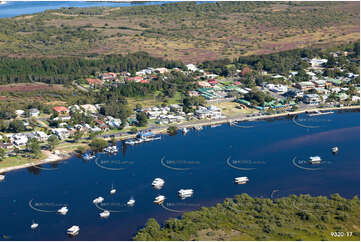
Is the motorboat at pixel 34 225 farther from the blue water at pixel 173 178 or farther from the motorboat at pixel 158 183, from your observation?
the motorboat at pixel 158 183

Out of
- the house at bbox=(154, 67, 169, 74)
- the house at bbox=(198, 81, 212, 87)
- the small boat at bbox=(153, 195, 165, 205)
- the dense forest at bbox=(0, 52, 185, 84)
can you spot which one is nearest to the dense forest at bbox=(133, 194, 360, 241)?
the small boat at bbox=(153, 195, 165, 205)

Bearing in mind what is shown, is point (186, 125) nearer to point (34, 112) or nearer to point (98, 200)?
point (34, 112)

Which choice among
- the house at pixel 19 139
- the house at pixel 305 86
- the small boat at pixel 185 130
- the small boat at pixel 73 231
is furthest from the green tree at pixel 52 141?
the house at pixel 305 86

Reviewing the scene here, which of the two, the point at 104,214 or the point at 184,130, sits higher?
the point at 184,130

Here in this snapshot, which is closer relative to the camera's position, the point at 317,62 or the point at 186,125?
the point at 186,125

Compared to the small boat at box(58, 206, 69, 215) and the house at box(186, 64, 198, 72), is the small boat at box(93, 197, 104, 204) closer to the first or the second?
the small boat at box(58, 206, 69, 215)

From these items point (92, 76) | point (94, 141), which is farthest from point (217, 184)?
point (92, 76)

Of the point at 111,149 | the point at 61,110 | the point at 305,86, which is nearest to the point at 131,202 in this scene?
the point at 111,149
